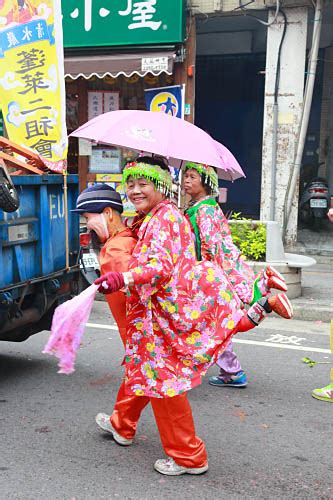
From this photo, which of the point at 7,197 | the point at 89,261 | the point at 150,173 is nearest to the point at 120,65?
the point at 89,261

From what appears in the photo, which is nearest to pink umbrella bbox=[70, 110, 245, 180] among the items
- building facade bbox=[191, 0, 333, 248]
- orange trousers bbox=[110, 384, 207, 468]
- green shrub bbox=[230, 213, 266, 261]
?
orange trousers bbox=[110, 384, 207, 468]

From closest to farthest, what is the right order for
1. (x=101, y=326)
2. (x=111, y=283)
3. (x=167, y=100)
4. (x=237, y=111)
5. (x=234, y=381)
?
(x=111, y=283), (x=234, y=381), (x=101, y=326), (x=167, y=100), (x=237, y=111)

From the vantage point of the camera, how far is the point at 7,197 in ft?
12.3

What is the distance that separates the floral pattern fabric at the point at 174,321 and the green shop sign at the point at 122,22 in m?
7.63

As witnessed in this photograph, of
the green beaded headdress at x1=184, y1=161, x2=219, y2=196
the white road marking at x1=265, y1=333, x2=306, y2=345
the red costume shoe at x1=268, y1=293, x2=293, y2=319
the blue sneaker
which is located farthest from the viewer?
the white road marking at x1=265, y1=333, x2=306, y2=345

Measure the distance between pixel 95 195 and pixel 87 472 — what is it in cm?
144

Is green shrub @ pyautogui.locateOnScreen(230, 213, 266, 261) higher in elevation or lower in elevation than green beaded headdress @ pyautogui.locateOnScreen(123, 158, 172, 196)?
lower

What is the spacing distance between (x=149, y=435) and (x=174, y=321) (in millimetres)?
1013

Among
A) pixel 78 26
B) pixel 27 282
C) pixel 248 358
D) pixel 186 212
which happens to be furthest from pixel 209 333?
pixel 78 26

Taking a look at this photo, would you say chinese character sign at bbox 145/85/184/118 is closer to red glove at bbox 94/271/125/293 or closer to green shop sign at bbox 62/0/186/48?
green shop sign at bbox 62/0/186/48

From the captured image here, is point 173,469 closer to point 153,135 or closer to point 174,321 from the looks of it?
point 174,321

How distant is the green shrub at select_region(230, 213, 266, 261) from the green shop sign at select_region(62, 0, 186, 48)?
3.90 m

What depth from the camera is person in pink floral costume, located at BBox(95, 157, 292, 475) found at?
2.98 metres

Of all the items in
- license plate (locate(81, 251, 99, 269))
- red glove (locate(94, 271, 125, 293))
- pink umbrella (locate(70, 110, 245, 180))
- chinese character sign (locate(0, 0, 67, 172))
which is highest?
chinese character sign (locate(0, 0, 67, 172))
